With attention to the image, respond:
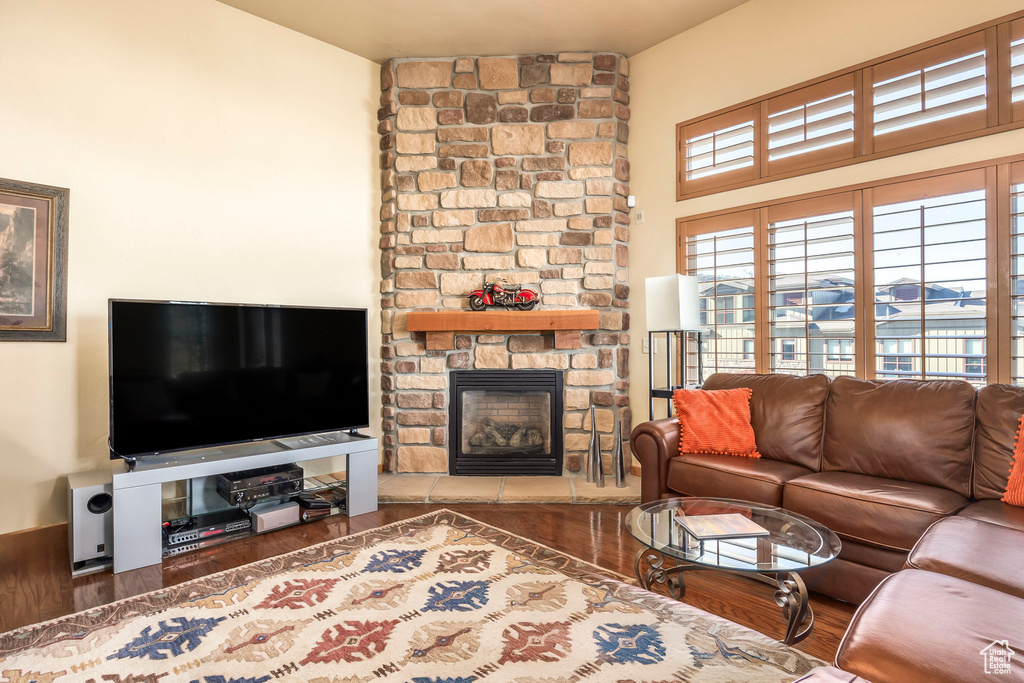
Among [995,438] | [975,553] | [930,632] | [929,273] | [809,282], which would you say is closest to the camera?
[930,632]

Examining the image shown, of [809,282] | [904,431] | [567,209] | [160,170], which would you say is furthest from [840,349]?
[160,170]

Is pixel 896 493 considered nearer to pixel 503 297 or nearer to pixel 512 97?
pixel 503 297

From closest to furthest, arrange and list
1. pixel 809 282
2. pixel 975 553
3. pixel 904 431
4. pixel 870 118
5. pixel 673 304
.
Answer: pixel 975 553 → pixel 904 431 → pixel 870 118 → pixel 809 282 → pixel 673 304

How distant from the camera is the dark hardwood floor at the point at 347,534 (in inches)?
81.7

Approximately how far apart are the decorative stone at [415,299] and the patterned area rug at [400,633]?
212 cm

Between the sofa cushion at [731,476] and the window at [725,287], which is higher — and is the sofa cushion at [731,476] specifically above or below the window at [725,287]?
below

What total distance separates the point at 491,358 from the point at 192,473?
213 cm

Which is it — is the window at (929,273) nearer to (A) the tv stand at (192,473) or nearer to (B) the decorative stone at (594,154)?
(B) the decorative stone at (594,154)

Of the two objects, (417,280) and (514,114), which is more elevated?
(514,114)

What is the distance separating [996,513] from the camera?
1998mm

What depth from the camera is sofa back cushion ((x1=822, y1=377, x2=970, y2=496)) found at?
2334 millimetres

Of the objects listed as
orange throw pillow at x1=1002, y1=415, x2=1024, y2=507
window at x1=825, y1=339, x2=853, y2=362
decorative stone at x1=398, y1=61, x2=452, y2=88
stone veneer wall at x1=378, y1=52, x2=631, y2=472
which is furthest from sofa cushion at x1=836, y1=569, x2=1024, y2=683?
decorative stone at x1=398, y1=61, x2=452, y2=88

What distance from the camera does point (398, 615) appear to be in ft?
6.73

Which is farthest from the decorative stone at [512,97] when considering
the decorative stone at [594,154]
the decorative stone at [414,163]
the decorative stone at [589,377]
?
the decorative stone at [589,377]
